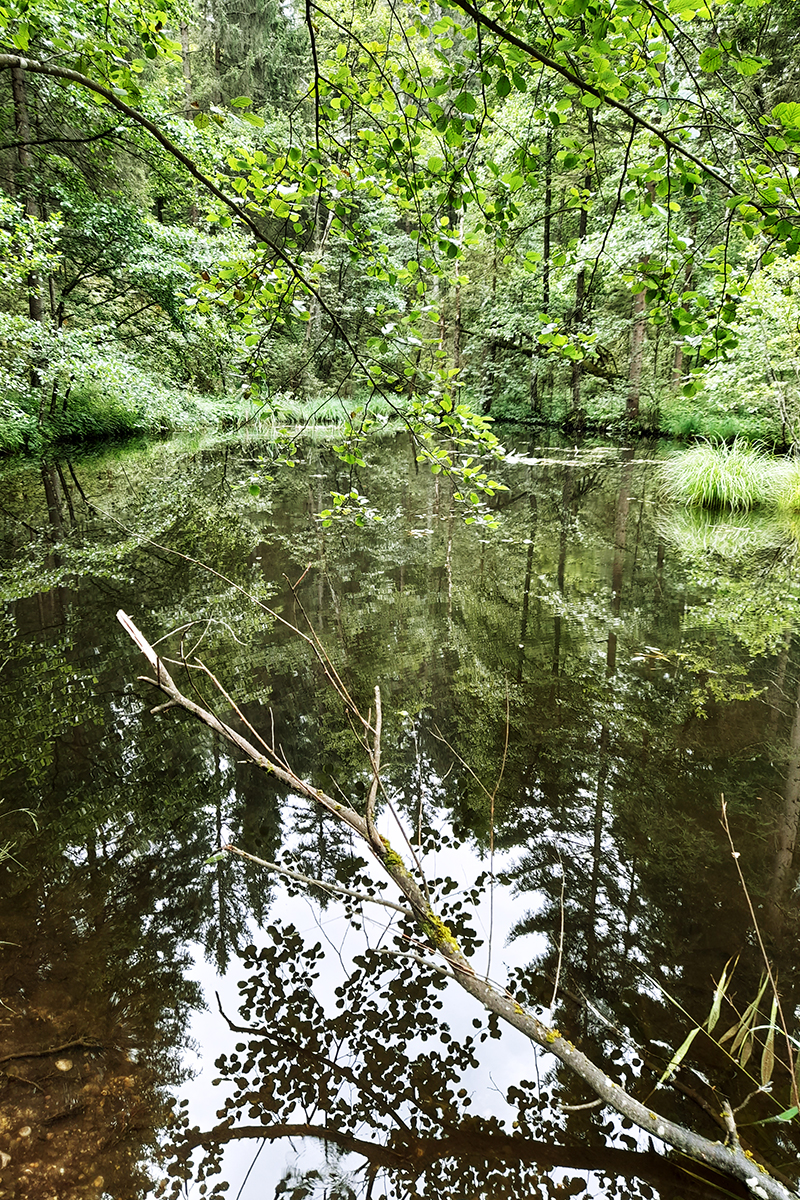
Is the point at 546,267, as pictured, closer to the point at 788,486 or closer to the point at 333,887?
the point at 788,486

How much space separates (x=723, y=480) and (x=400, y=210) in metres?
9.18

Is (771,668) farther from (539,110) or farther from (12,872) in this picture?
(12,872)

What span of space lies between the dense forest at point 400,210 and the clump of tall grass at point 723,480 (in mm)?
1388

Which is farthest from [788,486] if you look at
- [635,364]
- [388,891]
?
[388,891]

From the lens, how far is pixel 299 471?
14.6m

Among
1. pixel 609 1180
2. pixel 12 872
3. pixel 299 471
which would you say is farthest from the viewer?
pixel 299 471

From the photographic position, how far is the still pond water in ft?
6.14

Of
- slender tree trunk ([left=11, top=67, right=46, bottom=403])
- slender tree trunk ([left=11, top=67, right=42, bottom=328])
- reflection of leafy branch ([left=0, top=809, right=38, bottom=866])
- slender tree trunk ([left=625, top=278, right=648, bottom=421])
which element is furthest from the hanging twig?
slender tree trunk ([left=625, top=278, right=648, bottom=421])

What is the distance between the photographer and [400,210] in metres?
2.69

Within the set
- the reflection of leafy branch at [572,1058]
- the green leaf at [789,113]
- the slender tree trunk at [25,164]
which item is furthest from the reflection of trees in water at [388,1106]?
the slender tree trunk at [25,164]

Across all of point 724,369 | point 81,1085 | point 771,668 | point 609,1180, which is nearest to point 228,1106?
point 81,1085

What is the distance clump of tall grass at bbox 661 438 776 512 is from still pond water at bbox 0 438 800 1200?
398cm

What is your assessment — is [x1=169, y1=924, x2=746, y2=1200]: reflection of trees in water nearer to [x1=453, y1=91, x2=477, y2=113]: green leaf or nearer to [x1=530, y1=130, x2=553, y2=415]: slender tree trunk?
[x1=453, y1=91, x2=477, y2=113]: green leaf

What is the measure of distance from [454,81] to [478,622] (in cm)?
439
